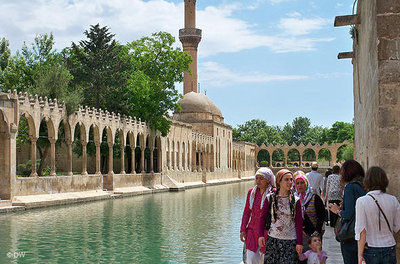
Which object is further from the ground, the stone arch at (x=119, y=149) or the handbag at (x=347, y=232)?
the stone arch at (x=119, y=149)


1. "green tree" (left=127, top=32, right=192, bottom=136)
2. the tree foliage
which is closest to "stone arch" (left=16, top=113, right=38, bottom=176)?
"green tree" (left=127, top=32, right=192, bottom=136)

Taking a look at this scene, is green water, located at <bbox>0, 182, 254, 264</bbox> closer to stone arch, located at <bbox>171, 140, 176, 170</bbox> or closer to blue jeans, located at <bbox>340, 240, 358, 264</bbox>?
blue jeans, located at <bbox>340, 240, 358, 264</bbox>

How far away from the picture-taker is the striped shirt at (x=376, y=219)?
4.89m

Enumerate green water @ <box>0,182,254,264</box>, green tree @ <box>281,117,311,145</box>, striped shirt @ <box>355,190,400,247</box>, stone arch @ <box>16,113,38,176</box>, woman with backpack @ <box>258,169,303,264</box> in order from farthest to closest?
green tree @ <box>281,117,311,145</box>
stone arch @ <box>16,113,38,176</box>
green water @ <box>0,182,254,264</box>
woman with backpack @ <box>258,169,303,264</box>
striped shirt @ <box>355,190,400,247</box>

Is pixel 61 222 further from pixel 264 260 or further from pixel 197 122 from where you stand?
pixel 197 122

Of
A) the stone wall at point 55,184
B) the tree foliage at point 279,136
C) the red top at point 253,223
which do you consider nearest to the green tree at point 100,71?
the stone wall at point 55,184

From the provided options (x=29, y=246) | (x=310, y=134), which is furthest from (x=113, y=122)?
(x=310, y=134)

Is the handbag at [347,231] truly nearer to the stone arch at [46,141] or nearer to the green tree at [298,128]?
the stone arch at [46,141]

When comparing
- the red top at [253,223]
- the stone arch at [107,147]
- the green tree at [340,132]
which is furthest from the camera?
the green tree at [340,132]

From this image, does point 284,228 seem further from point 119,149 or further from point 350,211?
point 119,149

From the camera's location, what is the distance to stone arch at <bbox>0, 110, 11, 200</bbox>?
21078 mm

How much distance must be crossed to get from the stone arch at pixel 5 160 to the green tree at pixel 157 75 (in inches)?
634

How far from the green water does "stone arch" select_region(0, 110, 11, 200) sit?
1.77 metres

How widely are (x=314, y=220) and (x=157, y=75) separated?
3415cm
